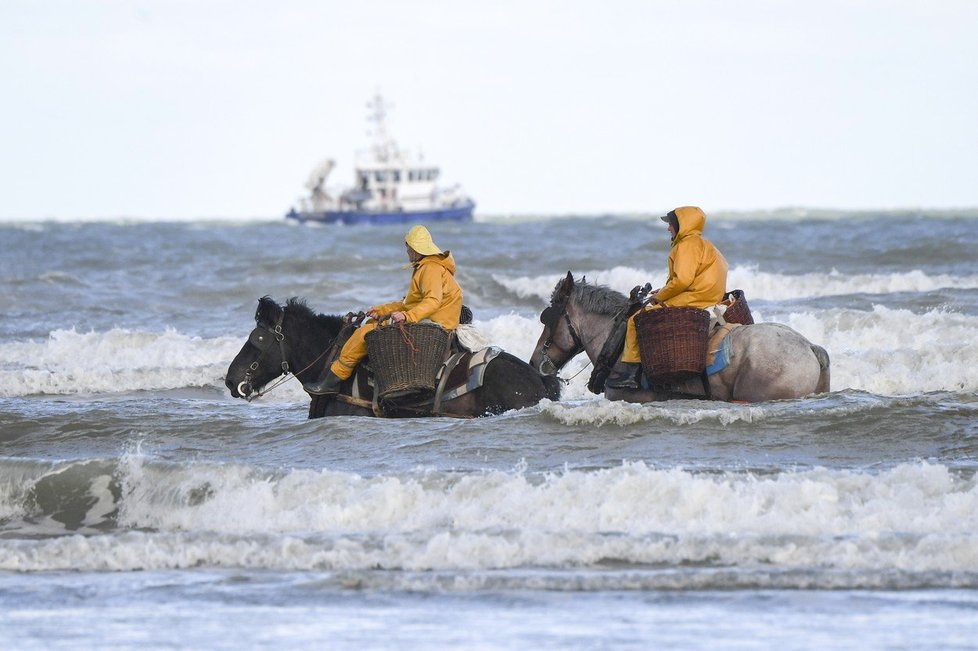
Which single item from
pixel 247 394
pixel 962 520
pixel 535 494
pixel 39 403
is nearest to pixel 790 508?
pixel 962 520

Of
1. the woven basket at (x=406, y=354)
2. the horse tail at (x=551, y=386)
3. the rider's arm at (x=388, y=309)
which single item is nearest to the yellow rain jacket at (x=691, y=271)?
the horse tail at (x=551, y=386)

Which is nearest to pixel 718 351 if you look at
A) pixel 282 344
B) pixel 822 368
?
pixel 822 368

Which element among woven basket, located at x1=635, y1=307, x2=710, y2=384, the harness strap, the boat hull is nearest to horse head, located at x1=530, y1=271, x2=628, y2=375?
woven basket, located at x1=635, y1=307, x2=710, y2=384

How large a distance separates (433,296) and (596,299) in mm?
1193

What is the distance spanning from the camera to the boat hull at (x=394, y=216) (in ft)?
274

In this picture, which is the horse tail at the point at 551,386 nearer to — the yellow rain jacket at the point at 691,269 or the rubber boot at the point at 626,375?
the rubber boot at the point at 626,375

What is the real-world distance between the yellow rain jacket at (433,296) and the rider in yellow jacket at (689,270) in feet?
3.93

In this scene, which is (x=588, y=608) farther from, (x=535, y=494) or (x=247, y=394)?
(x=247, y=394)

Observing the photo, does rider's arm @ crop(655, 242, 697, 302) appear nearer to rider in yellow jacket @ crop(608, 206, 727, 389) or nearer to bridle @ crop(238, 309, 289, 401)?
rider in yellow jacket @ crop(608, 206, 727, 389)

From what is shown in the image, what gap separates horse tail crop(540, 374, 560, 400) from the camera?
34.3 feet

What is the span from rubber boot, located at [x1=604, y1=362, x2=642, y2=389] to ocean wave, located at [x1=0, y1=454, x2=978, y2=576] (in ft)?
6.77

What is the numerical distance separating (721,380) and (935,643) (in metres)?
4.52

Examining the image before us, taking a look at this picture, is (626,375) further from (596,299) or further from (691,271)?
(691,271)

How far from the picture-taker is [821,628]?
234 inches
